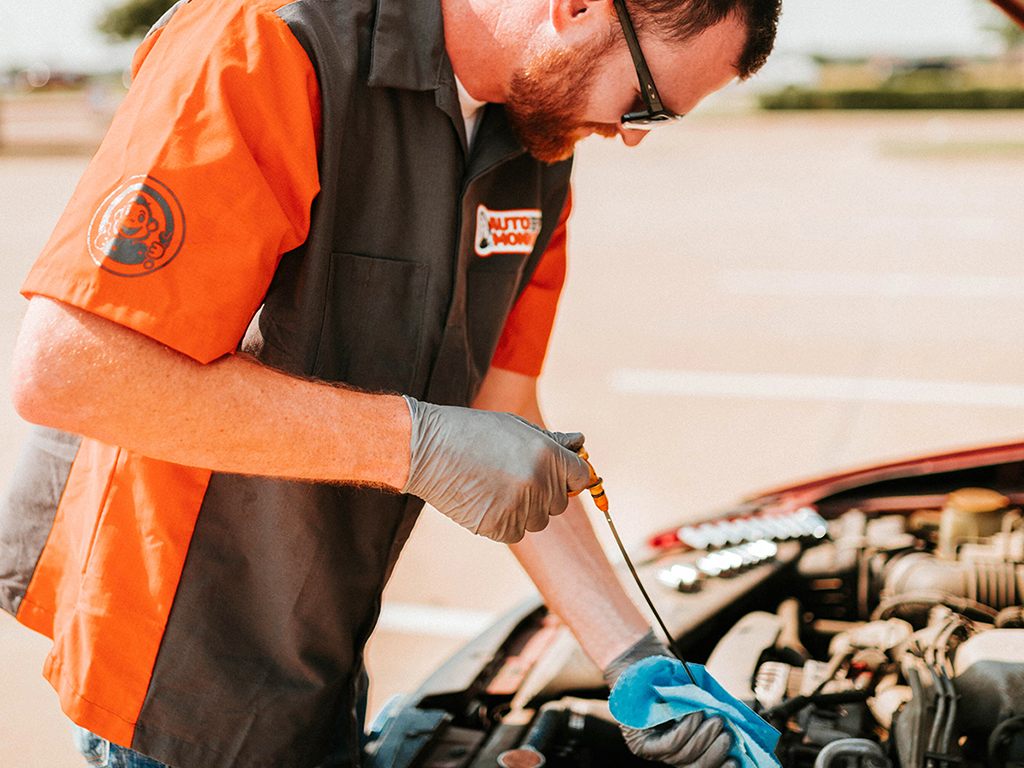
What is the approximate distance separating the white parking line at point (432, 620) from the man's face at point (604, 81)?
200 cm

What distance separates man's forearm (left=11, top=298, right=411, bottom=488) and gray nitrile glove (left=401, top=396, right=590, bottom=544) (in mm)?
29

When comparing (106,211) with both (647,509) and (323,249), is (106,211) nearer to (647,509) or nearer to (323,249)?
(323,249)

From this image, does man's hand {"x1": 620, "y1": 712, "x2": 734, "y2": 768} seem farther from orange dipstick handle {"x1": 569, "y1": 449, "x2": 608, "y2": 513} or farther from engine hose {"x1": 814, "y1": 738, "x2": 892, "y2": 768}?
orange dipstick handle {"x1": 569, "y1": 449, "x2": 608, "y2": 513}

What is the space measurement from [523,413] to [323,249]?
1.96ft

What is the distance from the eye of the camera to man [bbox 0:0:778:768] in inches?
34.4

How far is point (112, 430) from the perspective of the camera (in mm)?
862

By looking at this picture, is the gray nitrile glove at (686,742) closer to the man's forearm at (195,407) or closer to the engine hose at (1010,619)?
the man's forearm at (195,407)

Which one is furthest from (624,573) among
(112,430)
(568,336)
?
(568,336)

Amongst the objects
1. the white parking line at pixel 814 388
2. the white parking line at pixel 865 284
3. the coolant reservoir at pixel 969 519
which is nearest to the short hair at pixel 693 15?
the coolant reservoir at pixel 969 519

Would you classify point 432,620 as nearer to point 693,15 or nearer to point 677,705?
point 677,705

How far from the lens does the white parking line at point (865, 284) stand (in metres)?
6.46

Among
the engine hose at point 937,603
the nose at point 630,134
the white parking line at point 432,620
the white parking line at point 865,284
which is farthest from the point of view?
the white parking line at point 865,284

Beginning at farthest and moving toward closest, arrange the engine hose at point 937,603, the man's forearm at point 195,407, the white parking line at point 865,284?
1. the white parking line at point 865,284
2. the engine hose at point 937,603
3. the man's forearm at point 195,407

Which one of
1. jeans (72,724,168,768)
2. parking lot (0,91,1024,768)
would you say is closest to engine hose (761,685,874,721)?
jeans (72,724,168,768)
